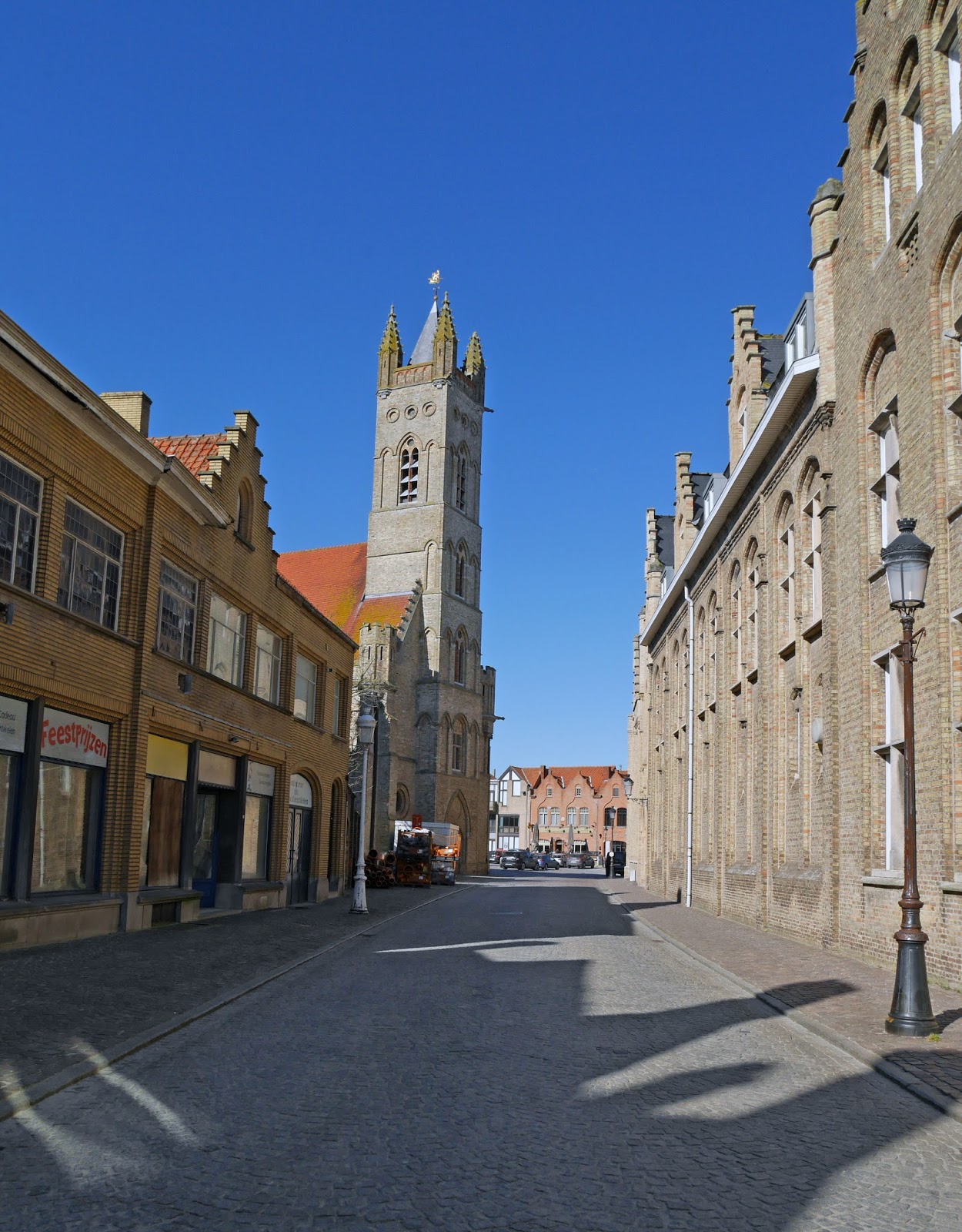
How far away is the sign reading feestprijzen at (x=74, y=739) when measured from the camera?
16.2 m

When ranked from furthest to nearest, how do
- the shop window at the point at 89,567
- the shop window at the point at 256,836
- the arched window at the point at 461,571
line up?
1. the arched window at the point at 461,571
2. the shop window at the point at 256,836
3. the shop window at the point at 89,567

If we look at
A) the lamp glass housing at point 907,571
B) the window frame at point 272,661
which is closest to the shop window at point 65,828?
the window frame at point 272,661

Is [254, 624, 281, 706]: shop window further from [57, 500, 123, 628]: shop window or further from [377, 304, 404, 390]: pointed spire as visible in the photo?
[377, 304, 404, 390]: pointed spire

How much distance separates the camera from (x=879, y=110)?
16.9 m

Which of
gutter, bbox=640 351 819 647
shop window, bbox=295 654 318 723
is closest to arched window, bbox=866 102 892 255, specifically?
gutter, bbox=640 351 819 647

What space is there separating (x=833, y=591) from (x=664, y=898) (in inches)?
847

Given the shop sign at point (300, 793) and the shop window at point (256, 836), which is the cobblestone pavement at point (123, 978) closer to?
the shop window at point (256, 836)

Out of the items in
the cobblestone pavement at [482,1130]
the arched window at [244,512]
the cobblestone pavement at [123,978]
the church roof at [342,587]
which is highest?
the church roof at [342,587]

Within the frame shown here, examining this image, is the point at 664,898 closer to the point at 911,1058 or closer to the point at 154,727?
the point at 154,727

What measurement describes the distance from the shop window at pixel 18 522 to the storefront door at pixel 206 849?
859 centimetres

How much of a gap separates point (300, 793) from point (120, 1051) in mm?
22343

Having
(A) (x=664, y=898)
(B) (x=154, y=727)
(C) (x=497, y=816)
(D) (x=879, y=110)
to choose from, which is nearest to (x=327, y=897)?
(A) (x=664, y=898)

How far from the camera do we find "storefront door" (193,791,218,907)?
76.4 ft

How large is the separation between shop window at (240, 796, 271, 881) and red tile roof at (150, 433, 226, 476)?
280 inches
